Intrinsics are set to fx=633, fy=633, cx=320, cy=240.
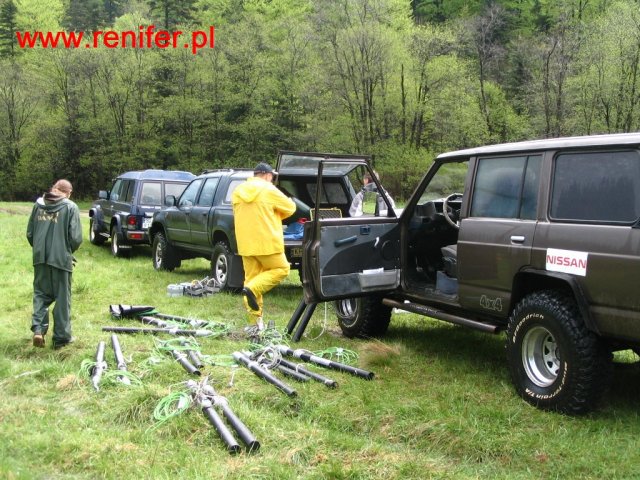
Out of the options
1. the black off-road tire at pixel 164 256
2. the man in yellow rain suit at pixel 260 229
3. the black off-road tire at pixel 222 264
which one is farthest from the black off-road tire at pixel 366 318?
the black off-road tire at pixel 164 256

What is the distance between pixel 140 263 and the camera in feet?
43.9

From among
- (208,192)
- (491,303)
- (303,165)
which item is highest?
(303,165)

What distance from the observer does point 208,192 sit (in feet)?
34.7

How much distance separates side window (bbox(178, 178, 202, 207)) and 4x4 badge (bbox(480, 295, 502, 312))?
22.2ft

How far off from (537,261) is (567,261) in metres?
0.28

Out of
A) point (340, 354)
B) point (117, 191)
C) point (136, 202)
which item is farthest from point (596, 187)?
point (117, 191)

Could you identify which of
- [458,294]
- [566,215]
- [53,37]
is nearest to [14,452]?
[458,294]

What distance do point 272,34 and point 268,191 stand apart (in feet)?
119

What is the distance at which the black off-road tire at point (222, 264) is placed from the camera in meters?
9.40

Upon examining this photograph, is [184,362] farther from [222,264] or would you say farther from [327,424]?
[222,264]

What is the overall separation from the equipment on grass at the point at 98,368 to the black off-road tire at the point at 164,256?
595cm

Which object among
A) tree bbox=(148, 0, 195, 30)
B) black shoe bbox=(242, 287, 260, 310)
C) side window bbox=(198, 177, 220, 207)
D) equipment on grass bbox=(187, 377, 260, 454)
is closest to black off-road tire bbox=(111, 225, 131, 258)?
side window bbox=(198, 177, 220, 207)

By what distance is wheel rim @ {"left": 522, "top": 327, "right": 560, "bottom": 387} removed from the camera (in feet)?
15.3

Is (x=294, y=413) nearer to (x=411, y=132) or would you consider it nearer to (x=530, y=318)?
(x=530, y=318)
